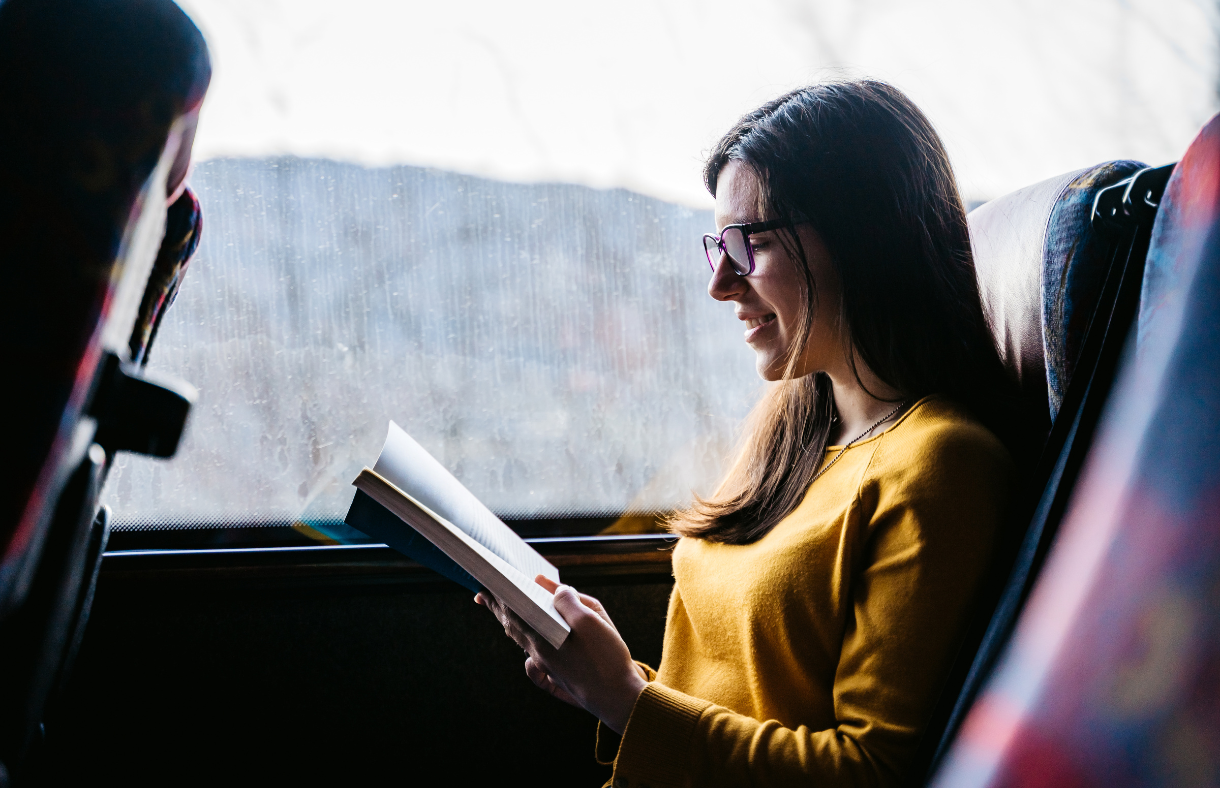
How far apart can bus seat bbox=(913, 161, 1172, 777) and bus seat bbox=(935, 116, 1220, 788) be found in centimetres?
2

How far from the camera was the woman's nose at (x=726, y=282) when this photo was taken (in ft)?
2.93

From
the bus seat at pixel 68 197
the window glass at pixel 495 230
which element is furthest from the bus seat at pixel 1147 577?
the window glass at pixel 495 230

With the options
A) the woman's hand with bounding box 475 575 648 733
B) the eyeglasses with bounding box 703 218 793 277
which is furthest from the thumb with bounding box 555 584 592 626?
the eyeglasses with bounding box 703 218 793 277

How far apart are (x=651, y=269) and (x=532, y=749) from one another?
2.66 feet

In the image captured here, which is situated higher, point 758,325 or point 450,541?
point 758,325

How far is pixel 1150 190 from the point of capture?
0.50 metres

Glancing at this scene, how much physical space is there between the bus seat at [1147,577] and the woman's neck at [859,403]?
0.36m

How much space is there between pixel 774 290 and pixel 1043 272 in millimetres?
288

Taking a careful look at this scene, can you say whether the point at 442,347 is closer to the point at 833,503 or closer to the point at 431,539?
the point at 431,539

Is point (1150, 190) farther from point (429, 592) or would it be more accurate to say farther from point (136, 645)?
point (136, 645)

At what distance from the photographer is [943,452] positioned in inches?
25.9

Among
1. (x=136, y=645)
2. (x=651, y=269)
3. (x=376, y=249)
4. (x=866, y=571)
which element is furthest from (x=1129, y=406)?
(x=136, y=645)

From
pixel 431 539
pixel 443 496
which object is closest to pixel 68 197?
pixel 431 539

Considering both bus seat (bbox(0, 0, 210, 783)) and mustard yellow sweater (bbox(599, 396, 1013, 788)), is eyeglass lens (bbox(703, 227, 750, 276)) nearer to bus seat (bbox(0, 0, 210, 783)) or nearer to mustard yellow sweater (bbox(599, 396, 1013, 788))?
mustard yellow sweater (bbox(599, 396, 1013, 788))
